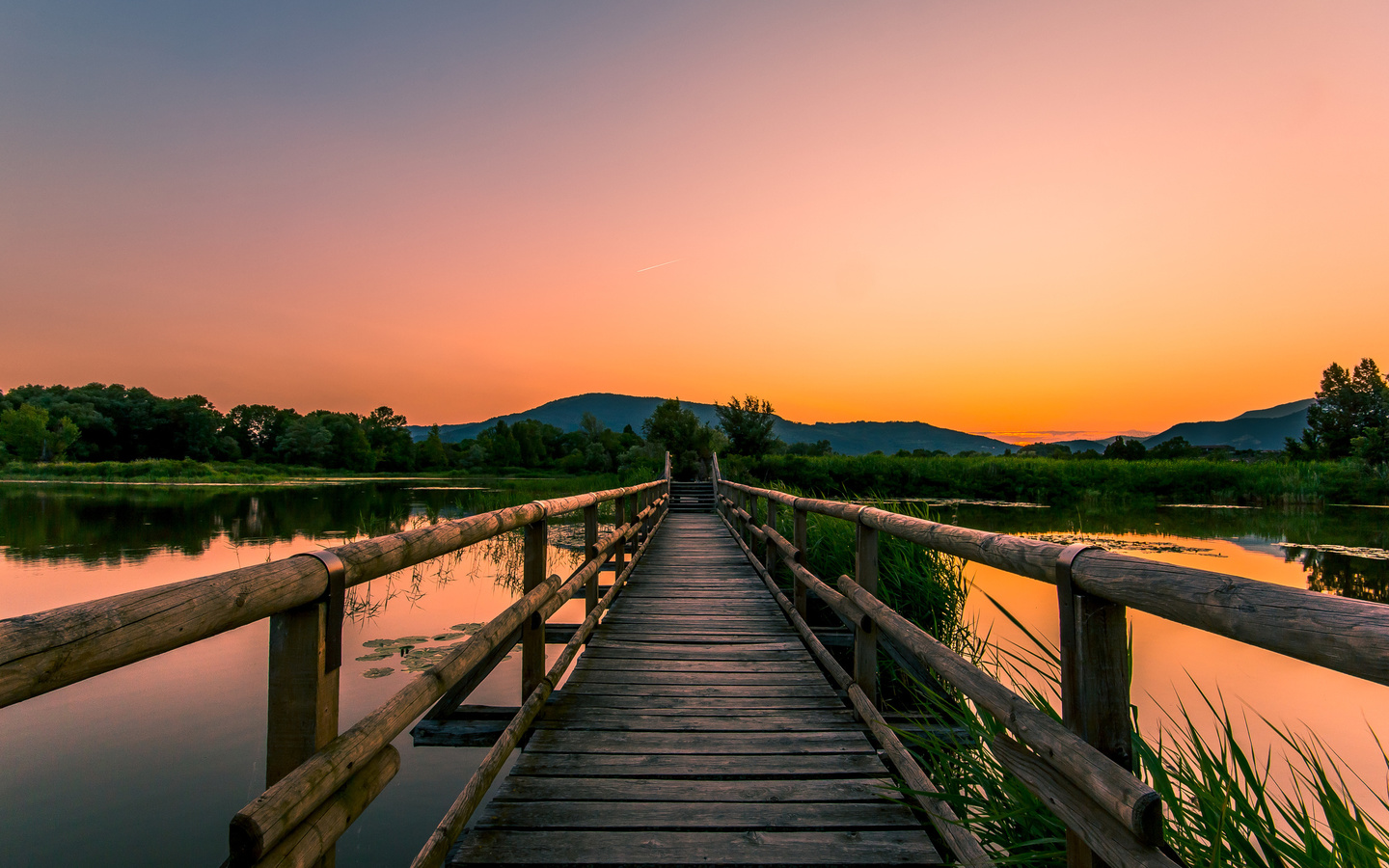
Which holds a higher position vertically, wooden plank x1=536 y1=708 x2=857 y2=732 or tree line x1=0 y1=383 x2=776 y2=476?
tree line x1=0 y1=383 x2=776 y2=476

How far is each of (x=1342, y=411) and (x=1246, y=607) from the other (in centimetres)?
5913

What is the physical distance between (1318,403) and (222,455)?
342ft

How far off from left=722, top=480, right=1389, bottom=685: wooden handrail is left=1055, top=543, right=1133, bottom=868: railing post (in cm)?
6

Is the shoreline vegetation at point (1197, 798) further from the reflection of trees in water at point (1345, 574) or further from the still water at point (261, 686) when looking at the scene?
the reflection of trees in water at point (1345, 574)

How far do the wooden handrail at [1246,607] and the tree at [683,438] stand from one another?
26.2 metres

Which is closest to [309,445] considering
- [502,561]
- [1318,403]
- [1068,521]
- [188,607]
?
[502,561]

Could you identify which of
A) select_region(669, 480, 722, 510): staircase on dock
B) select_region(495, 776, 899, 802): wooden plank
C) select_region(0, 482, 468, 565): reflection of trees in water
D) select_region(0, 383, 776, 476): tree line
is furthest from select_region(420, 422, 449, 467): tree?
select_region(495, 776, 899, 802): wooden plank

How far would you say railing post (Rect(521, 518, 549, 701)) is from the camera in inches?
114

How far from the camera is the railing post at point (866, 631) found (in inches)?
114

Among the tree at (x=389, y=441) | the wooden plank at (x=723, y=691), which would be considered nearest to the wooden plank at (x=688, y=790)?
the wooden plank at (x=723, y=691)

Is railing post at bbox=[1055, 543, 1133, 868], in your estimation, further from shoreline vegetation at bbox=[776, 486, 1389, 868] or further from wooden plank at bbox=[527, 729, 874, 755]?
wooden plank at bbox=[527, 729, 874, 755]

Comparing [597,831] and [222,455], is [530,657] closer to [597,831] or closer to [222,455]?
[597,831]

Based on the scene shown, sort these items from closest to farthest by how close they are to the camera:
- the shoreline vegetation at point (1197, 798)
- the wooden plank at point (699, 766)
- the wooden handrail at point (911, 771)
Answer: the shoreline vegetation at point (1197, 798) < the wooden handrail at point (911, 771) < the wooden plank at point (699, 766)

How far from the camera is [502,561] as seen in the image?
12.6m
